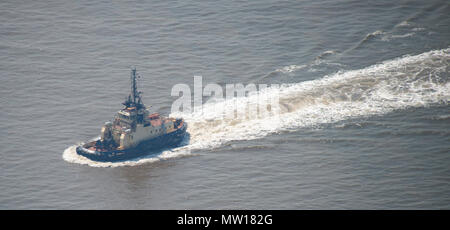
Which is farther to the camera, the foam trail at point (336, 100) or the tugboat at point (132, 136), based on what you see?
the foam trail at point (336, 100)

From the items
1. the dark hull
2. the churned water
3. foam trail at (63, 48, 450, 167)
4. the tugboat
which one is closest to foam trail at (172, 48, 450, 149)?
foam trail at (63, 48, 450, 167)

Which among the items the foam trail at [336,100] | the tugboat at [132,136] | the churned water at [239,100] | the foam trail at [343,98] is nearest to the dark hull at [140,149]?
the tugboat at [132,136]

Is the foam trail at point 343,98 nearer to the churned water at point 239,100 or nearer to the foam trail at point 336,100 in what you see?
the foam trail at point 336,100

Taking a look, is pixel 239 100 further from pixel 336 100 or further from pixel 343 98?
pixel 343 98

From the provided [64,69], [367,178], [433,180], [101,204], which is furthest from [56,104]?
[433,180]

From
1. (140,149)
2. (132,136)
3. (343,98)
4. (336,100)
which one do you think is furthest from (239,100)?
(140,149)

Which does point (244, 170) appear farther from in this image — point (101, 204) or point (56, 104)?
point (56, 104)

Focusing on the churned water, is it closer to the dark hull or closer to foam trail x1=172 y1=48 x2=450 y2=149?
foam trail x1=172 y1=48 x2=450 y2=149
